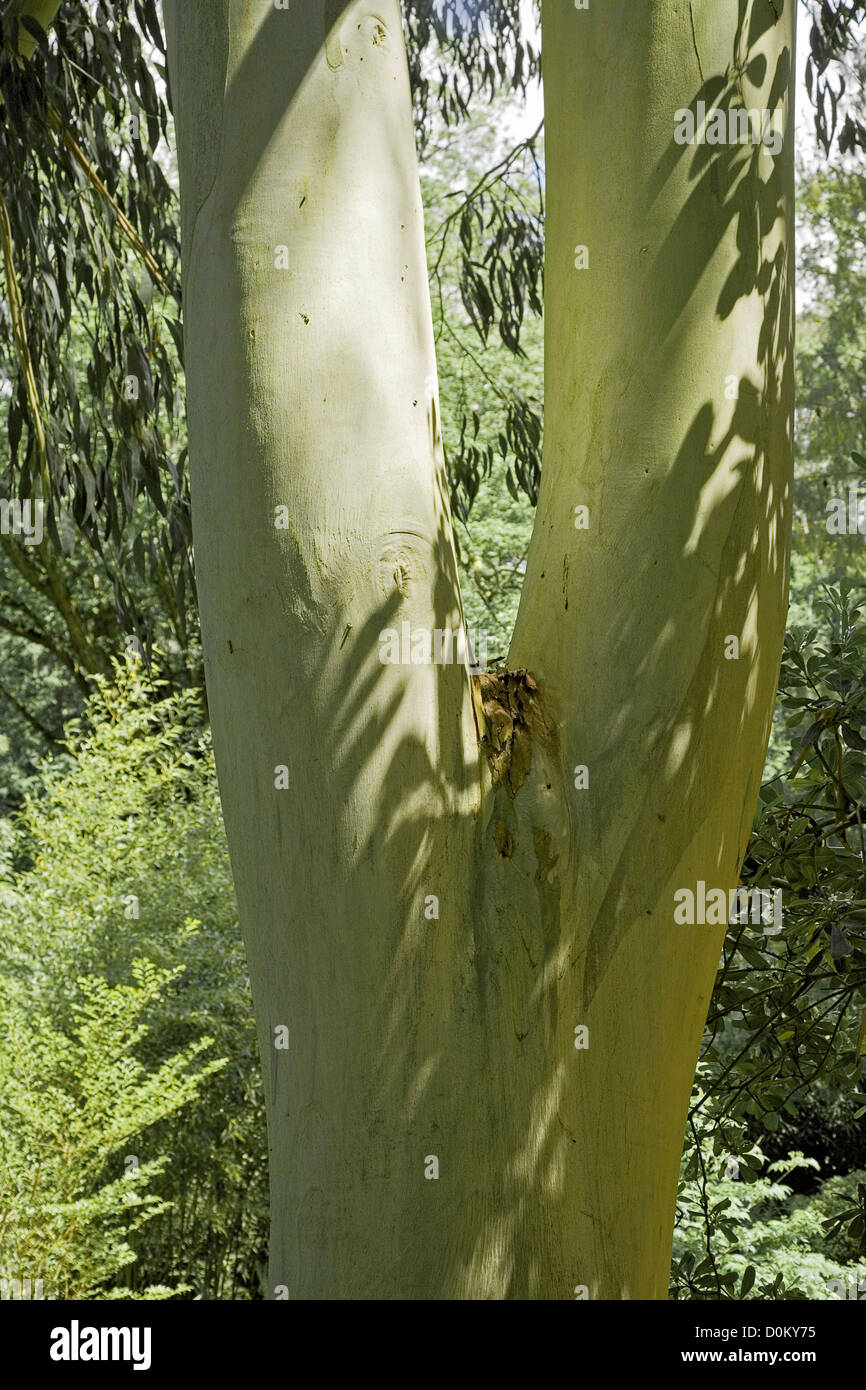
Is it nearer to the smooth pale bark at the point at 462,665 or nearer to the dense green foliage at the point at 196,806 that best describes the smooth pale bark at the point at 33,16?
the dense green foliage at the point at 196,806

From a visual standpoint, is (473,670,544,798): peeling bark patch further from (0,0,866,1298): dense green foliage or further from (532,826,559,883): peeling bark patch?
(0,0,866,1298): dense green foliage

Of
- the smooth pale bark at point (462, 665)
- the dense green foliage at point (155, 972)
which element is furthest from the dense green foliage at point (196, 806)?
the smooth pale bark at point (462, 665)

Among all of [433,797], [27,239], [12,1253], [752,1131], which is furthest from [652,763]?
[12,1253]

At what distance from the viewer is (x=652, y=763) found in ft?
3.49

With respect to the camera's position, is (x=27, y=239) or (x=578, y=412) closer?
(x=578, y=412)

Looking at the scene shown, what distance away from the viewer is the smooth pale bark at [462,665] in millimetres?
987

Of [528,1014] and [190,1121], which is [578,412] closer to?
[528,1014]

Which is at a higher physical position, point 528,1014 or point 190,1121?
point 528,1014

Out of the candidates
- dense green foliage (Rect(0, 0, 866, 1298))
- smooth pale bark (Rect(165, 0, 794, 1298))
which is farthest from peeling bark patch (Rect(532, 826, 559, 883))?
dense green foliage (Rect(0, 0, 866, 1298))

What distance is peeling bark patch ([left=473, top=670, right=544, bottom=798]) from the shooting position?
1074 mm

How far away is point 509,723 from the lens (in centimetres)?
110

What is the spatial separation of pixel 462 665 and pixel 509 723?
0.24 feet
